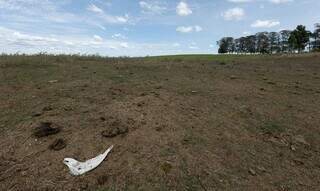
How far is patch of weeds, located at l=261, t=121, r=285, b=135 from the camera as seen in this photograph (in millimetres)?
3273

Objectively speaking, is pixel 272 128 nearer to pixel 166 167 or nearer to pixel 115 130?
pixel 166 167

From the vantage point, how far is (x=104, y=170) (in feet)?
7.55

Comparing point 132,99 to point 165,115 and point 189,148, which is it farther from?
point 189,148

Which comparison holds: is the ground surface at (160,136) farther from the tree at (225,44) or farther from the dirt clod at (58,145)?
the tree at (225,44)

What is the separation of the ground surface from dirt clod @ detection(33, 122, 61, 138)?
0.07m

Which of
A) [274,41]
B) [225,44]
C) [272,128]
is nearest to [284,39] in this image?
[274,41]

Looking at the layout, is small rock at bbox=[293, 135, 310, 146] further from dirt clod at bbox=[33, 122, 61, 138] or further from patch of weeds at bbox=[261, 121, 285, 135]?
dirt clod at bbox=[33, 122, 61, 138]

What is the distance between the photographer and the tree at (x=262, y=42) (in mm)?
50531

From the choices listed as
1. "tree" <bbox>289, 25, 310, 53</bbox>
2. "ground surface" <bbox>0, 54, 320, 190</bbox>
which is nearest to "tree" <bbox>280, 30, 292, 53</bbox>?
"tree" <bbox>289, 25, 310, 53</bbox>

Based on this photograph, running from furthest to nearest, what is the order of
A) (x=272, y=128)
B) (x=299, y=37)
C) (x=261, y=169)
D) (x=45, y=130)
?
(x=299, y=37) < (x=272, y=128) < (x=45, y=130) < (x=261, y=169)

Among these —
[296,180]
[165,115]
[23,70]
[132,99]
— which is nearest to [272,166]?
[296,180]

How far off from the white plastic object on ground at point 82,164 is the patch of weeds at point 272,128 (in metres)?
2.27

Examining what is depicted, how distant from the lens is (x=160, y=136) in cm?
289

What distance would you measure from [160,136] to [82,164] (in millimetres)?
976
